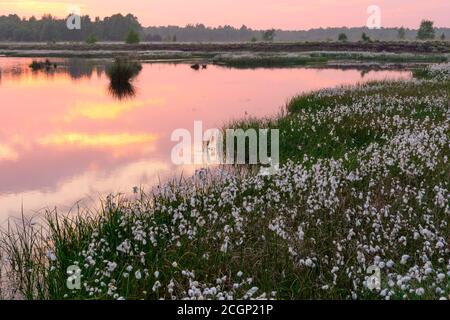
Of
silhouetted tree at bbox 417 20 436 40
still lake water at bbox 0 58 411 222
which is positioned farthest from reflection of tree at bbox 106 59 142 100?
silhouetted tree at bbox 417 20 436 40

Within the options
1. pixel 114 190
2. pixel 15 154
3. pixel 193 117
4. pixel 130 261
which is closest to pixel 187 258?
pixel 130 261

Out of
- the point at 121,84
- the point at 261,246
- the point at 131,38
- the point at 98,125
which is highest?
the point at 131,38

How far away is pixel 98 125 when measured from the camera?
2722 cm

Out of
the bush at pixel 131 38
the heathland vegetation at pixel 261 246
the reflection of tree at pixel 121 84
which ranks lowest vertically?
the heathland vegetation at pixel 261 246

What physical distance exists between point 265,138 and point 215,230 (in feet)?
30.5

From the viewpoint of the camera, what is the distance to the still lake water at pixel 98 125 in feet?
51.3

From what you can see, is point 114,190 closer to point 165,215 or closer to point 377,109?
point 165,215

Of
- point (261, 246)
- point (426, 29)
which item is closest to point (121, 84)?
point (261, 246)

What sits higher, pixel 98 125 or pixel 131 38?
pixel 131 38

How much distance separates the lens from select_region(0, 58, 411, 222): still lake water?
15.6 m

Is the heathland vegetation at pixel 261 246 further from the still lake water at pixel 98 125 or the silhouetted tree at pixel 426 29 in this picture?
the silhouetted tree at pixel 426 29

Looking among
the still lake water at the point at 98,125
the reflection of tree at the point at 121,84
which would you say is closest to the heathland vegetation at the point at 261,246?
the still lake water at the point at 98,125

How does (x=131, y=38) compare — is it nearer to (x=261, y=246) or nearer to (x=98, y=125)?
(x=98, y=125)

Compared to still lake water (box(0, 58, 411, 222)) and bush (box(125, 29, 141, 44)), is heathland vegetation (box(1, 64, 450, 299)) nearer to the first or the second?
still lake water (box(0, 58, 411, 222))
